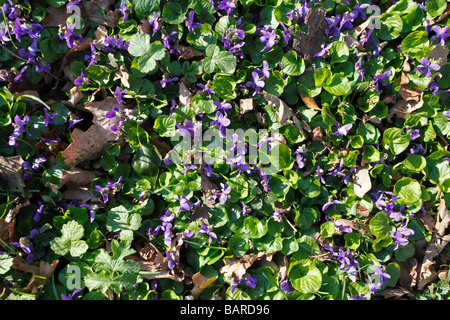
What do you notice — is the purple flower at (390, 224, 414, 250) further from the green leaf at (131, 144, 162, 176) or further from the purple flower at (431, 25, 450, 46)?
the green leaf at (131, 144, 162, 176)

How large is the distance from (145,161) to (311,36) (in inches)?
54.9

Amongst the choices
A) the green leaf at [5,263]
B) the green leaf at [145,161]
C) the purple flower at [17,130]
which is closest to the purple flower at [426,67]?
the green leaf at [145,161]

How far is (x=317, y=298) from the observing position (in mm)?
2369

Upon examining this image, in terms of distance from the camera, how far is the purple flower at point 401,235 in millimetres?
2416

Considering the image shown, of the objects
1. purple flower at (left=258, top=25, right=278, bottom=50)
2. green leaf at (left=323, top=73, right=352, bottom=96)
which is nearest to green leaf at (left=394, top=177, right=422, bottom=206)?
green leaf at (left=323, top=73, right=352, bottom=96)

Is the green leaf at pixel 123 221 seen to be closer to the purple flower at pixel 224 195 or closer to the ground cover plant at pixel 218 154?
the ground cover plant at pixel 218 154

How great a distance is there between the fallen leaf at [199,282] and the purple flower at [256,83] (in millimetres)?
1208

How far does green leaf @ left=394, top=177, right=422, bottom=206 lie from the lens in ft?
8.38

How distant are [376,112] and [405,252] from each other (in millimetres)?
979

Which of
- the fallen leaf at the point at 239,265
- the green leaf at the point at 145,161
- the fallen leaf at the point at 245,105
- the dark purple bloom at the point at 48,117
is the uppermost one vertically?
the fallen leaf at the point at 245,105

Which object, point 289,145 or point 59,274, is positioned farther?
point 289,145

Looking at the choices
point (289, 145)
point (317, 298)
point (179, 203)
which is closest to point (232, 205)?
point (179, 203)

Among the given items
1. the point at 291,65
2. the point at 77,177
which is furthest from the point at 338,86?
the point at 77,177
